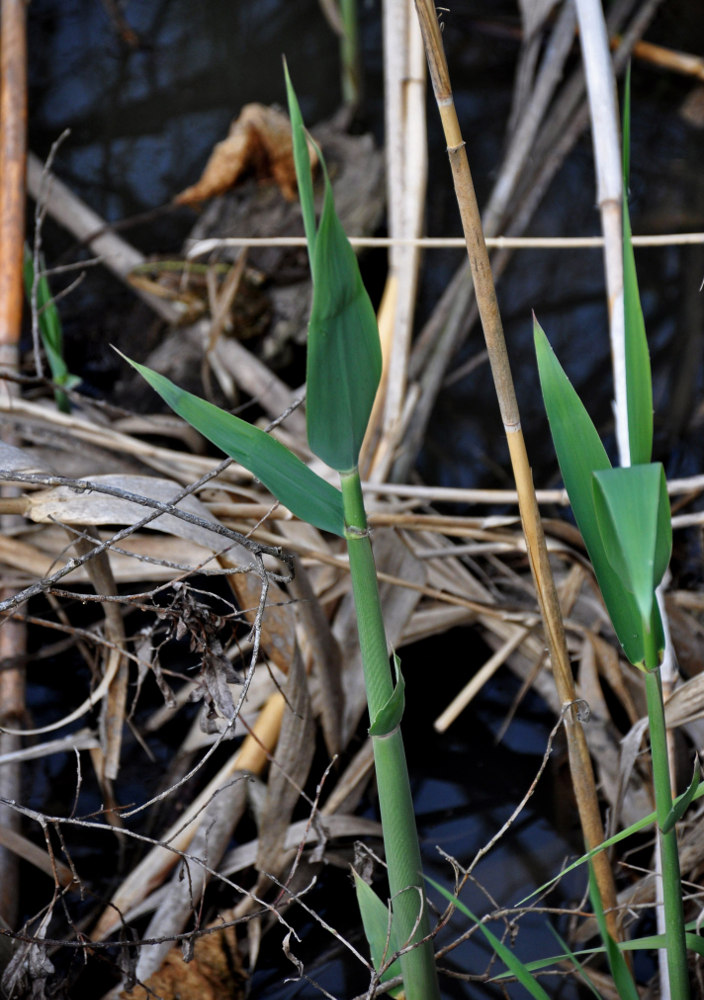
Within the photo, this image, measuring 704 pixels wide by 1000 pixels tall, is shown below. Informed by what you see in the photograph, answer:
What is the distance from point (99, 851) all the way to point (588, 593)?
30.1 inches

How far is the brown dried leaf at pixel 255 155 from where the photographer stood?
155cm

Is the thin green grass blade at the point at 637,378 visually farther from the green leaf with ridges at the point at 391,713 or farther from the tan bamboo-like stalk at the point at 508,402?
the green leaf with ridges at the point at 391,713

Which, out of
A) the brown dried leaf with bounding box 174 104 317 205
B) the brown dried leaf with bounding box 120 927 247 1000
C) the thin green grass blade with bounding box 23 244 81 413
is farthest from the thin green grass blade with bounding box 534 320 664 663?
the brown dried leaf with bounding box 174 104 317 205

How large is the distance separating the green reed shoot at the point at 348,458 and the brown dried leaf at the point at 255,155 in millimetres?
1188

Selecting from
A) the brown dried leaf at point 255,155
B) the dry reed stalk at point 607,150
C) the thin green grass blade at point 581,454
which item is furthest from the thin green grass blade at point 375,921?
the brown dried leaf at point 255,155

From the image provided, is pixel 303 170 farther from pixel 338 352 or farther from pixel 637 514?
pixel 637 514

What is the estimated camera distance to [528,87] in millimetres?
1504

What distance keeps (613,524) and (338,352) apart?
182 mm

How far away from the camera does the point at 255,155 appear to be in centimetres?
158

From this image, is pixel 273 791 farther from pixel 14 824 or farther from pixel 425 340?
pixel 425 340

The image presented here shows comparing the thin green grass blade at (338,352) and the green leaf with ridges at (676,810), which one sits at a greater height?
the thin green grass blade at (338,352)

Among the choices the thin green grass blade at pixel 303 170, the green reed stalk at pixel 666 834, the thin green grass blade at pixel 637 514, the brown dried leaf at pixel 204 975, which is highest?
the thin green grass blade at pixel 303 170

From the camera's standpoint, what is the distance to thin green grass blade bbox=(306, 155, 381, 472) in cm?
40

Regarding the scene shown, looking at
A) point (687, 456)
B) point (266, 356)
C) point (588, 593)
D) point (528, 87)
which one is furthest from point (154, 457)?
point (528, 87)
